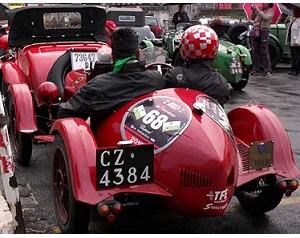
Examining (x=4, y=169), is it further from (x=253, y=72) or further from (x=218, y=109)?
(x=253, y=72)

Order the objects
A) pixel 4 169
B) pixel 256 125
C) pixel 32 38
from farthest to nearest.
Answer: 1. pixel 32 38
2. pixel 256 125
3. pixel 4 169

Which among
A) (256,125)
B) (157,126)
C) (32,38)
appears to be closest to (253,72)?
(32,38)

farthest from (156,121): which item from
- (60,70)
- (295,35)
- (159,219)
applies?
(295,35)

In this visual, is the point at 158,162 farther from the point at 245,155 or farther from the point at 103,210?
the point at 245,155

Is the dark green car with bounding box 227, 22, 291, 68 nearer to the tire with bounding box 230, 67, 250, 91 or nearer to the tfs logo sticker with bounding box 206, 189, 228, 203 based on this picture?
the tire with bounding box 230, 67, 250, 91

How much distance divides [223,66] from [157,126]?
6.79 meters

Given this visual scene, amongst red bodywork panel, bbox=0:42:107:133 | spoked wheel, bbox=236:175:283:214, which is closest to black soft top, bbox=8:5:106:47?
red bodywork panel, bbox=0:42:107:133

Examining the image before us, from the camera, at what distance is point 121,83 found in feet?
13.6

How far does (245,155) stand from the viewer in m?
4.36

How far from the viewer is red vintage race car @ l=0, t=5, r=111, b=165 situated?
5.76 metres

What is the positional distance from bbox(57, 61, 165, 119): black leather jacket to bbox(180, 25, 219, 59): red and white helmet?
325mm

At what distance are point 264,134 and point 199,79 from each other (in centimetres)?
69

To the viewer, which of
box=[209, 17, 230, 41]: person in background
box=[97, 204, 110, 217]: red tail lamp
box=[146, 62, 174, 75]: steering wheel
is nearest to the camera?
box=[97, 204, 110, 217]: red tail lamp

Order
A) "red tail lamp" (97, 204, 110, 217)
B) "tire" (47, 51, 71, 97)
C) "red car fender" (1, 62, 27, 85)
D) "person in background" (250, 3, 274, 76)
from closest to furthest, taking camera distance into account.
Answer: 1. "red tail lamp" (97, 204, 110, 217)
2. "tire" (47, 51, 71, 97)
3. "red car fender" (1, 62, 27, 85)
4. "person in background" (250, 3, 274, 76)
